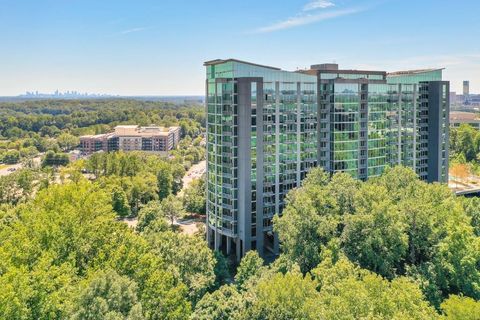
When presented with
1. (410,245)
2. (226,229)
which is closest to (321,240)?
(410,245)

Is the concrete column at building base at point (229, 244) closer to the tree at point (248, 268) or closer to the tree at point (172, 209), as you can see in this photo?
the tree at point (248, 268)

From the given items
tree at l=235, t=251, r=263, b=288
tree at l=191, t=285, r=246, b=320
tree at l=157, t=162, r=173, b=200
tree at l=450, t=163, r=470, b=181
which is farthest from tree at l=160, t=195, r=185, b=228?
tree at l=450, t=163, r=470, b=181

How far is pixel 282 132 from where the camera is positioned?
185ft

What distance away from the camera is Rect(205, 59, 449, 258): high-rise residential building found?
52.9 m

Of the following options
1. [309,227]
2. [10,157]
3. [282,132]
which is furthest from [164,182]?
[10,157]

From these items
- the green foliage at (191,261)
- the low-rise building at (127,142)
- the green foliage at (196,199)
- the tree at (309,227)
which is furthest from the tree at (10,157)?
the tree at (309,227)

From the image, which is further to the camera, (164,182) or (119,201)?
(164,182)

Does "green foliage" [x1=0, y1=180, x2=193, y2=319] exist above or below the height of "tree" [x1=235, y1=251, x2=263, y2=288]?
above

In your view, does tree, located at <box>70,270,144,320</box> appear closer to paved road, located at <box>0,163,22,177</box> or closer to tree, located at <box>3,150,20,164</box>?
paved road, located at <box>0,163,22,177</box>

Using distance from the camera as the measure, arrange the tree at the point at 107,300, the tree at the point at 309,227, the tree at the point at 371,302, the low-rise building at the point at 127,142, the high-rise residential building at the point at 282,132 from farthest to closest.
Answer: the low-rise building at the point at 127,142
the high-rise residential building at the point at 282,132
the tree at the point at 309,227
the tree at the point at 107,300
the tree at the point at 371,302

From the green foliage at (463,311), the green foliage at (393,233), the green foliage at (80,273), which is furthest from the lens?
the green foliage at (393,233)

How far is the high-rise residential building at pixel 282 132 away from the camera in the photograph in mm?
52938

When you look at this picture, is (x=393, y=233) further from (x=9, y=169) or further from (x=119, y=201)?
(x=9, y=169)

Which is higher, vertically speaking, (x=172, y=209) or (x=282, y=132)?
(x=282, y=132)
